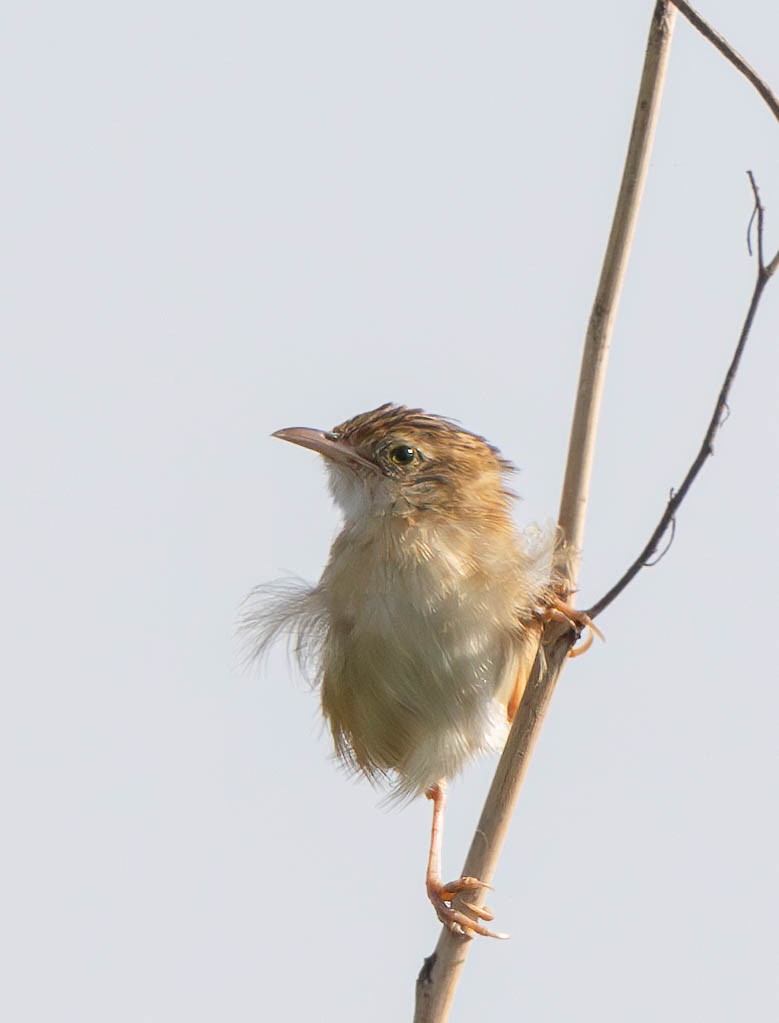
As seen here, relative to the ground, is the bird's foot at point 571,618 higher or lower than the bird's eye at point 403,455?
lower

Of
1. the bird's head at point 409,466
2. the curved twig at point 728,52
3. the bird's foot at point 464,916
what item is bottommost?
the bird's foot at point 464,916

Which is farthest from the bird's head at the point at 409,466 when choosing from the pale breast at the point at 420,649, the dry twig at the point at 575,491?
the dry twig at the point at 575,491

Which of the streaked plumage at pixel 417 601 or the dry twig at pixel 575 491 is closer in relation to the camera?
the dry twig at pixel 575 491

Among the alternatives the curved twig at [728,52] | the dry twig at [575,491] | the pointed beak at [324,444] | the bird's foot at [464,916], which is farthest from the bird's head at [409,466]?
the curved twig at [728,52]

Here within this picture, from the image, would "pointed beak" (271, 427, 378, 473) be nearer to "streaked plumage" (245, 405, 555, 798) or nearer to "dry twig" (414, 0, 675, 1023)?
"streaked plumage" (245, 405, 555, 798)

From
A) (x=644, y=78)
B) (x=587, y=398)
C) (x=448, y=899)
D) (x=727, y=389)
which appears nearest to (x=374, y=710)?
(x=448, y=899)

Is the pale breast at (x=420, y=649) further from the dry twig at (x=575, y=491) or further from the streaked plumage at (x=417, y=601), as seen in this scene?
the dry twig at (x=575, y=491)
